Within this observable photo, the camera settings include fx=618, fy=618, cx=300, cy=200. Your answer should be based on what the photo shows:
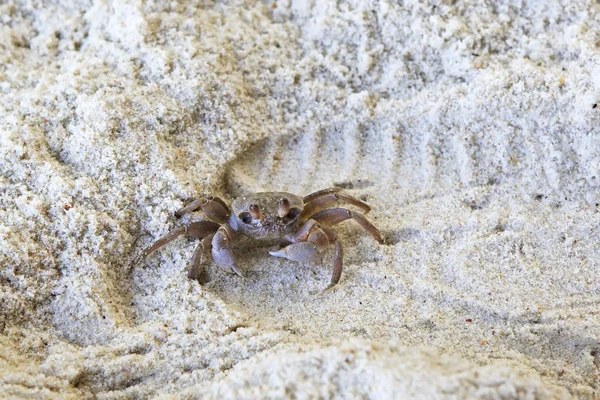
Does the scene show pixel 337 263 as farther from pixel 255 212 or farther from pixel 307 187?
pixel 307 187

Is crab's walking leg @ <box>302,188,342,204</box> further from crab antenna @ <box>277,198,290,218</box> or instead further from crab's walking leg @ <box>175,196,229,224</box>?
crab's walking leg @ <box>175,196,229,224</box>

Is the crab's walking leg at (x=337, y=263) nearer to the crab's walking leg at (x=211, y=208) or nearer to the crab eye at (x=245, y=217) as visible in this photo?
the crab eye at (x=245, y=217)

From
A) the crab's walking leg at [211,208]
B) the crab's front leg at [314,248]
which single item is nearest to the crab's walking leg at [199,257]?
the crab's walking leg at [211,208]

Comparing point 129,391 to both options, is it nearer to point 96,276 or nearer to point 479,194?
point 96,276

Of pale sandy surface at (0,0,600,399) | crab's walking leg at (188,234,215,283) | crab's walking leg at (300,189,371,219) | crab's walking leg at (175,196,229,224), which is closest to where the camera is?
pale sandy surface at (0,0,600,399)

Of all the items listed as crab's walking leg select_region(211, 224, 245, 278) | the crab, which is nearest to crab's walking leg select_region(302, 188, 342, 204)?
the crab

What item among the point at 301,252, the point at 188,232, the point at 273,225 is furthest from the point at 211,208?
the point at 301,252

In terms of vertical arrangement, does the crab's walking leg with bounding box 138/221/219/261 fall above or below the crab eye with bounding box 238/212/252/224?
below
